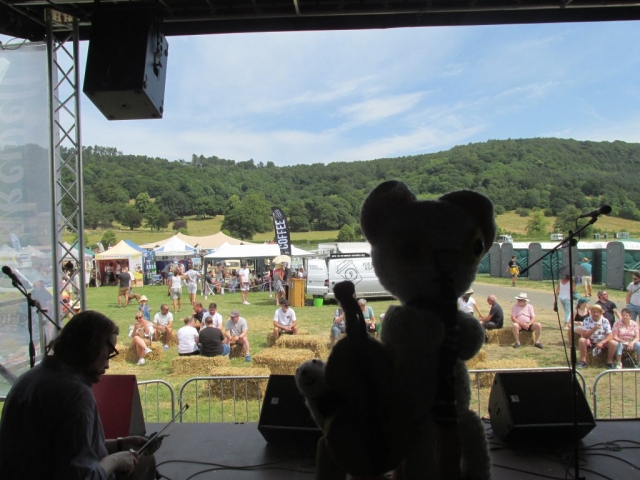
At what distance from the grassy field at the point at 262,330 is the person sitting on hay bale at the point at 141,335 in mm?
202

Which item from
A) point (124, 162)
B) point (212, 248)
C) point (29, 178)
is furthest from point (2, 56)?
point (124, 162)

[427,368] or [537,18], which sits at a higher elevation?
[537,18]

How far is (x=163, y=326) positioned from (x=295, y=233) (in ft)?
67.7

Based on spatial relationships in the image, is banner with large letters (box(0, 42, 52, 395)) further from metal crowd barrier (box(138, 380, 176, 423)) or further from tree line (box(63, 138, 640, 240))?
tree line (box(63, 138, 640, 240))

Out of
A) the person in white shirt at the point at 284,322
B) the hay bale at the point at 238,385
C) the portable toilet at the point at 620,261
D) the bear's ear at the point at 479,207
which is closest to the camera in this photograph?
the bear's ear at the point at 479,207

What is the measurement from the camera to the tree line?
1376 cm

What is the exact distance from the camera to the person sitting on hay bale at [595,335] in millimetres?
7113

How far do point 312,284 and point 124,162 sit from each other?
62.2 feet

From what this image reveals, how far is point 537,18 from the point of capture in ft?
14.7

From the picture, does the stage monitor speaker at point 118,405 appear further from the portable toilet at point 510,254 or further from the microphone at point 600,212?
the portable toilet at point 510,254

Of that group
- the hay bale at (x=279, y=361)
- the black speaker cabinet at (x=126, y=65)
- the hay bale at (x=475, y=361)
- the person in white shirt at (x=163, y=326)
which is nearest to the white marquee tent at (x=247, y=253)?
the person in white shirt at (x=163, y=326)

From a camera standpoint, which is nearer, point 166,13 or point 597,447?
point 597,447

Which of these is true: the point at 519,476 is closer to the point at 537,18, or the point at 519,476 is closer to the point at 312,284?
the point at 537,18

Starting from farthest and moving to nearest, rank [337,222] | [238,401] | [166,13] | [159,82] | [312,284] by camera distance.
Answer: [337,222]
[312,284]
[238,401]
[166,13]
[159,82]
